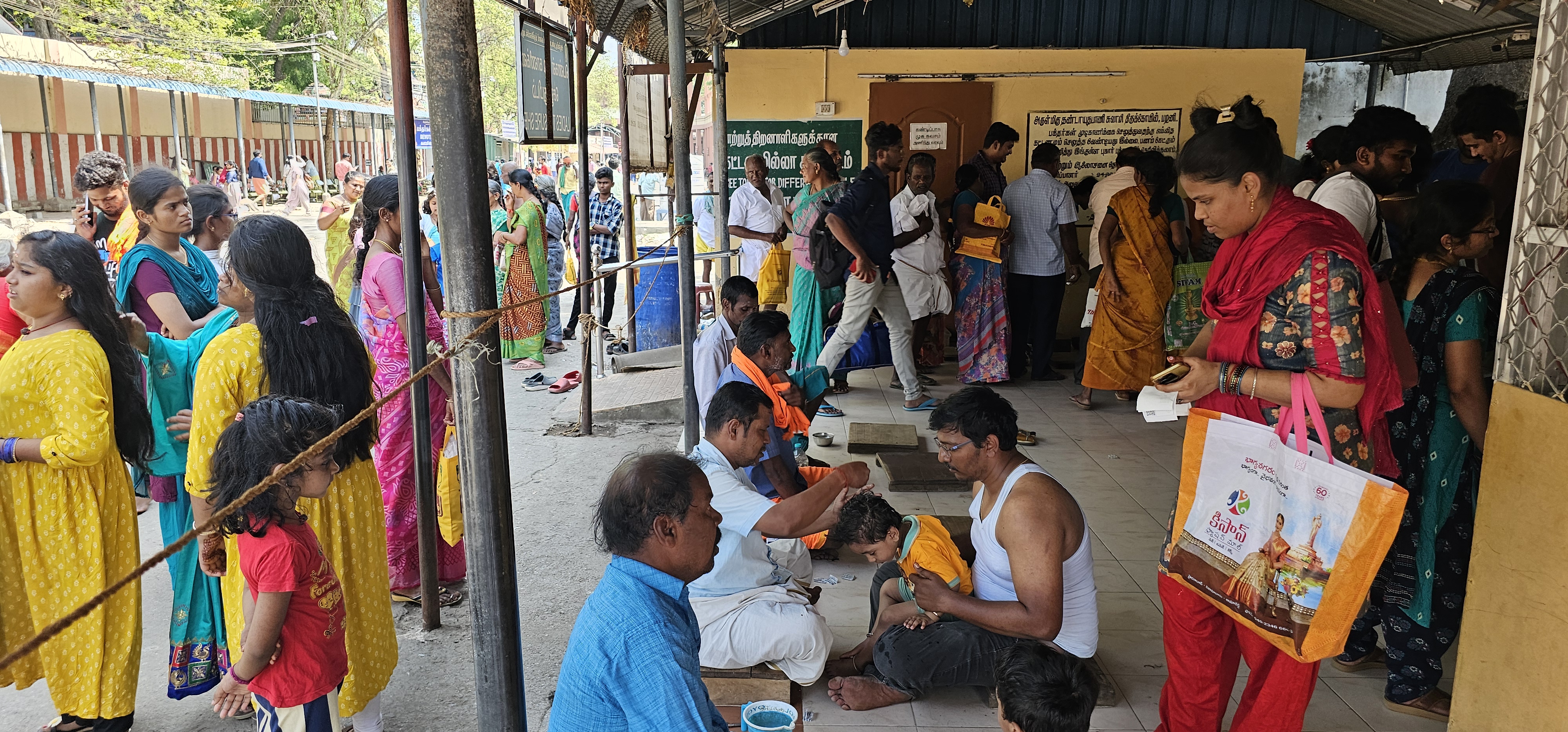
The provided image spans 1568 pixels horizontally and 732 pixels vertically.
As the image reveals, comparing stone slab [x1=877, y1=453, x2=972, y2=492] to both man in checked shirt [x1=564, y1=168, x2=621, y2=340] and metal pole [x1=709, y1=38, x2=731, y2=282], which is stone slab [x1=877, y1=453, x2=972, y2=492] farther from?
man in checked shirt [x1=564, y1=168, x2=621, y2=340]

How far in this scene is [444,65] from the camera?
1.80 m

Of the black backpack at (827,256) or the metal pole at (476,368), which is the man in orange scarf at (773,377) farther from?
the black backpack at (827,256)

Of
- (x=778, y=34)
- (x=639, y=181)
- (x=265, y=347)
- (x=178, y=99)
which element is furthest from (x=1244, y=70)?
(x=178, y=99)

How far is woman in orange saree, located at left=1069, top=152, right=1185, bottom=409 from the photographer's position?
21.0 feet

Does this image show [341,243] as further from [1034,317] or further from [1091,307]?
[1091,307]

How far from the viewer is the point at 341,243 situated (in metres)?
6.58

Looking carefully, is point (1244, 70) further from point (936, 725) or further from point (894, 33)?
point (936, 725)

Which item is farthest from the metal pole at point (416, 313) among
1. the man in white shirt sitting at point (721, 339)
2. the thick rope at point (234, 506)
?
the man in white shirt sitting at point (721, 339)

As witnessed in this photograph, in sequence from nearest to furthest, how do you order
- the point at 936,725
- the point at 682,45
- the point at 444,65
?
the point at 444,65, the point at 936,725, the point at 682,45

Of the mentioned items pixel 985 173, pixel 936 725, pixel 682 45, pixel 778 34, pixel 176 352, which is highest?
pixel 778 34

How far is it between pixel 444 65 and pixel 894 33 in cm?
714

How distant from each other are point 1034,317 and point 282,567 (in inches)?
247

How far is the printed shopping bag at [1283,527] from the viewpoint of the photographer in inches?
81.4

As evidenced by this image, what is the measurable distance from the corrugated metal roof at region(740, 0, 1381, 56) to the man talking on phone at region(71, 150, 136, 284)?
17.5ft
